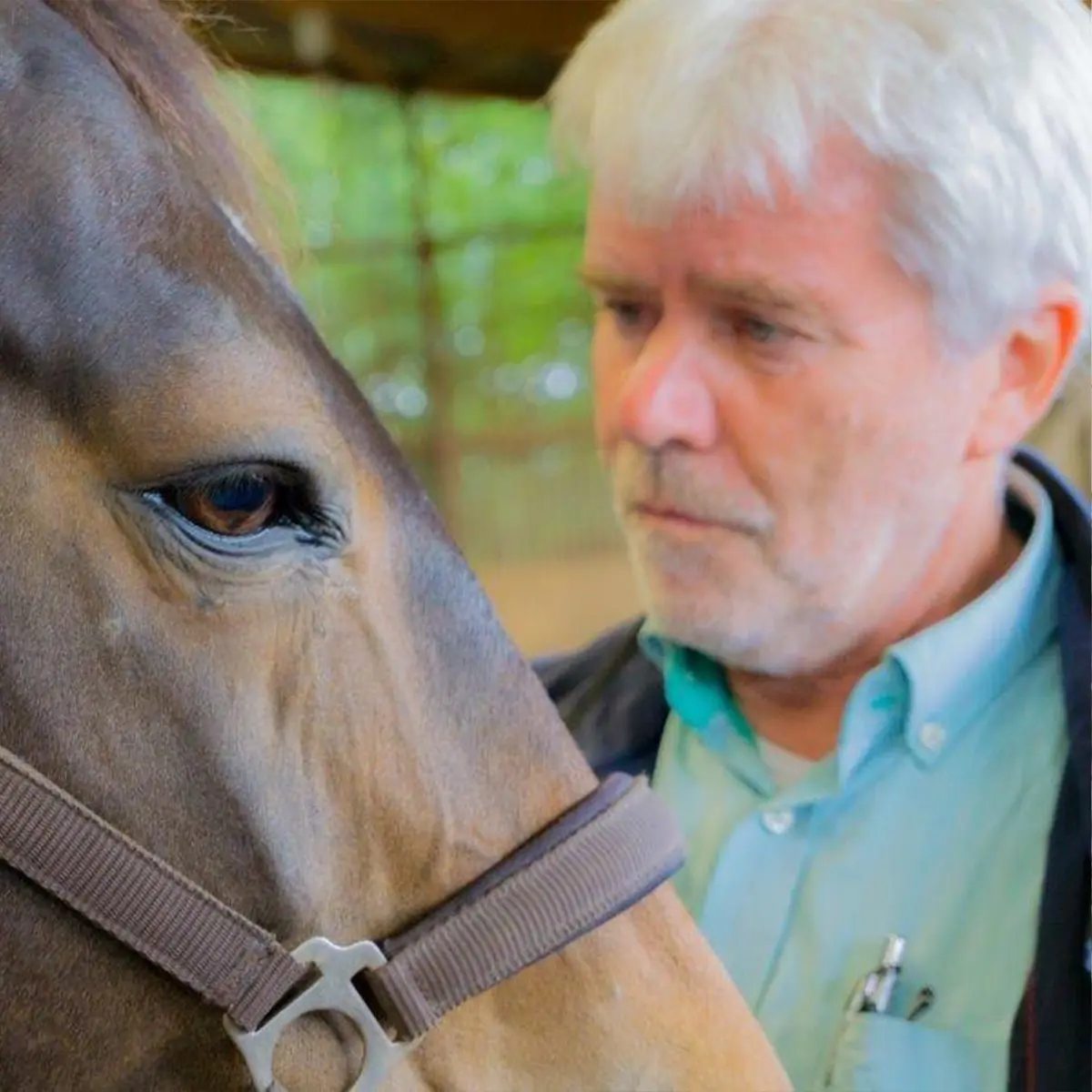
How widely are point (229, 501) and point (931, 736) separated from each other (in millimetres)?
559

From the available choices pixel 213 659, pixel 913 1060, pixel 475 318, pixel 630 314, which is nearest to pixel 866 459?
pixel 630 314

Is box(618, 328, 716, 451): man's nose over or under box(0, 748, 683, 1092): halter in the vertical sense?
over

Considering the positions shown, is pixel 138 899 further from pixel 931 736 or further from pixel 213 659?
pixel 931 736

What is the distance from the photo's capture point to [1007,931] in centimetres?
95

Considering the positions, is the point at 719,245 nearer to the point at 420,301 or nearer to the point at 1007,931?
the point at 1007,931

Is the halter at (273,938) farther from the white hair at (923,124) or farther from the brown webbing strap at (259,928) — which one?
the white hair at (923,124)

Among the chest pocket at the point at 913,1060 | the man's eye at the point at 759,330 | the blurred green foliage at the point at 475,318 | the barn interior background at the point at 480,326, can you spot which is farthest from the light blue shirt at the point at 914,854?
the blurred green foliage at the point at 475,318

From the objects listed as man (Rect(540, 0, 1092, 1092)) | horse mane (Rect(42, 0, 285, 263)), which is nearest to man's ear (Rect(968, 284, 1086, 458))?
man (Rect(540, 0, 1092, 1092))

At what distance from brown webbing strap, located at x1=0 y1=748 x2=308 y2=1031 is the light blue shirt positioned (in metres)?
0.41

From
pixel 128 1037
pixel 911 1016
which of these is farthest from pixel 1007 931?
pixel 128 1037

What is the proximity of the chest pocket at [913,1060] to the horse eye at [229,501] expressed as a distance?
531 mm

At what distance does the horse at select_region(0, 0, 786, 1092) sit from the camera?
0.72 meters

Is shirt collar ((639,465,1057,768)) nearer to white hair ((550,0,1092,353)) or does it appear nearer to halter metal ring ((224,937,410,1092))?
white hair ((550,0,1092,353))

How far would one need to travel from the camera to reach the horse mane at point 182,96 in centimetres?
83
